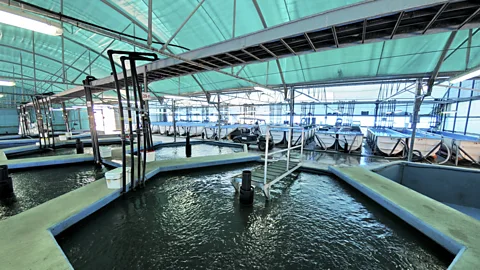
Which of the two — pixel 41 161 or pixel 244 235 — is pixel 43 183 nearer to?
pixel 41 161

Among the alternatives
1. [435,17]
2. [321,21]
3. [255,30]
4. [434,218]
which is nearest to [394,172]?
[434,218]

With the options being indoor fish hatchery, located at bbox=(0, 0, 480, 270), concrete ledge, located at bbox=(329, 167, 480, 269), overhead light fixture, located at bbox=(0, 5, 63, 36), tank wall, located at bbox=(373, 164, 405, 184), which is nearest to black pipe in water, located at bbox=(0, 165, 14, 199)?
indoor fish hatchery, located at bbox=(0, 0, 480, 270)

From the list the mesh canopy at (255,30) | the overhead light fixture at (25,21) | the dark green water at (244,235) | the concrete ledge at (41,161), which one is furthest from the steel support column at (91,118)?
the dark green water at (244,235)

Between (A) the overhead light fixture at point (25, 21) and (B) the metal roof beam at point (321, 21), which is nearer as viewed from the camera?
(A) the overhead light fixture at point (25, 21)

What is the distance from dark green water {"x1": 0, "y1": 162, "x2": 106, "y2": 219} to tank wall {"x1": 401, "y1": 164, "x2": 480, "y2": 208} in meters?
8.68

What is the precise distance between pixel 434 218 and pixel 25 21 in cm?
615

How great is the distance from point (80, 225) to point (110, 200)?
670 millimetres

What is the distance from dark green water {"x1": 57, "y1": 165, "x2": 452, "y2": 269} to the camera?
6.54 feet

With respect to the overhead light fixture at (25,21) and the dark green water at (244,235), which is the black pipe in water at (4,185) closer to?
the dark green water at (244,235)

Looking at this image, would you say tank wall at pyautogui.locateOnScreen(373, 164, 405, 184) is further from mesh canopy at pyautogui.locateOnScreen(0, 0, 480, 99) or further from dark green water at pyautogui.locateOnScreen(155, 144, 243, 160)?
dark green water at pyautogui.locateOnScreen(155, 144, 243, 160)

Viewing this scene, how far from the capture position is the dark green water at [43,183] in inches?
124

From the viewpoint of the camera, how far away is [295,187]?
4.12m

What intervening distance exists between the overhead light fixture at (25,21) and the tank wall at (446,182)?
334 inches

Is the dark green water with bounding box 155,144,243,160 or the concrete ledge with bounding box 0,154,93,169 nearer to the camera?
the concrete ledge with bounding box 0,154,93,169
